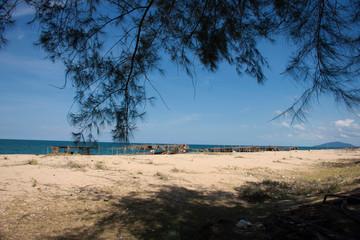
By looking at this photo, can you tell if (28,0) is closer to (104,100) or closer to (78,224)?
(104,100)

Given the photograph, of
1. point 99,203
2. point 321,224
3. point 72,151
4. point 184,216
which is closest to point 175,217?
point 184,216

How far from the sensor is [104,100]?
3.15m

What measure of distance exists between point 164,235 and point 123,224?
0.84 metres

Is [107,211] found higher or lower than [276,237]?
lower

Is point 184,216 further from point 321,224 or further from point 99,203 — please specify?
point 321,224

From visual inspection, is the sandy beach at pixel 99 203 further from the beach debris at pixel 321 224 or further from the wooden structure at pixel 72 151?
the beach debris at pixel 321 224

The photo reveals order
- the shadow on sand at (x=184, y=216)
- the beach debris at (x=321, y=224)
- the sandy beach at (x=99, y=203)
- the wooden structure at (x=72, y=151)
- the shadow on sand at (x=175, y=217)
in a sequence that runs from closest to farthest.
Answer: the beach debris at (x=321, y=224)
the shadow on sand at (x=184, y=216)
the shadow on sand at (x=175, y=217)
the wooden structure at (x=72, y=151)
the sandy beach at (x=99, y=203)

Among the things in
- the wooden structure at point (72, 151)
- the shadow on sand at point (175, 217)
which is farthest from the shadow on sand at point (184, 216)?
the wooden structure at point (72, 151)

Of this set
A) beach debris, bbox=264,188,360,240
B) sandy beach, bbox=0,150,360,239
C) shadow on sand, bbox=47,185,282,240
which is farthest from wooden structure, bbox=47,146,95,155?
beach debris, bbox=264,188,360,240

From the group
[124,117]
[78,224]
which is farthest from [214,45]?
[78,224]

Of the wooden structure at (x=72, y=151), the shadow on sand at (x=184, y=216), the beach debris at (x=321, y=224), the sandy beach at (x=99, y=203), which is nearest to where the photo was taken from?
the beach debris at (x=321, y=224)

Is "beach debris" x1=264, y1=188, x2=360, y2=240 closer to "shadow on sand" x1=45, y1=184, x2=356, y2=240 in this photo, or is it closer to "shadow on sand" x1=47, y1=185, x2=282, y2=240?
"shadow on sand" x1=45, y1=184, x2=356, y2=240

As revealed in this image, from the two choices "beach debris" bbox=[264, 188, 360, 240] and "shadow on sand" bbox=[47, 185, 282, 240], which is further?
"shadow on sand" bbox=[47, 185, 282, 240]

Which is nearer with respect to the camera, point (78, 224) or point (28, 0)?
point (28, 0)
